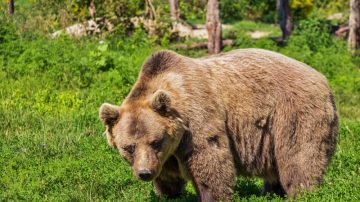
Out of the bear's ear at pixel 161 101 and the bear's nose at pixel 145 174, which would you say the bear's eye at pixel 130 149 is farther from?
the bear's ear at pixel 161 101

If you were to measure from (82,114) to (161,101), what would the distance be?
13.6 ft

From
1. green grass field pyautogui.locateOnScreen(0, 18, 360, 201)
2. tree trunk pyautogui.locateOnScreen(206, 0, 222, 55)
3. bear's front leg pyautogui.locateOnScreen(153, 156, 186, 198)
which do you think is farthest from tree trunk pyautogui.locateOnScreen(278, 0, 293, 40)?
bear's front leg pyautogui.locateOnScreen(153, 156, 186, 198)

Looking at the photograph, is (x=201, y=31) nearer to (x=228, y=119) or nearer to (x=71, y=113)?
(x=71, y=113)

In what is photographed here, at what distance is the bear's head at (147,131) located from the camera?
581cm

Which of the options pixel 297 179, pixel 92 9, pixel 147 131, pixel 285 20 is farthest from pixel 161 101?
pixel 285 20

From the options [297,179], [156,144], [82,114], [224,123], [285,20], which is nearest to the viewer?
[156,144]

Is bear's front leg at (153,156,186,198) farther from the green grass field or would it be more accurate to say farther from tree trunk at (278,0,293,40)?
tree trunk at (278,0,293,40)

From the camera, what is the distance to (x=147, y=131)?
5.86m

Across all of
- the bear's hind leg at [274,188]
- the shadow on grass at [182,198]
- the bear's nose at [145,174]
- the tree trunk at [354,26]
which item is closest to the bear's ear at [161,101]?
the bear's nose at [145,174]

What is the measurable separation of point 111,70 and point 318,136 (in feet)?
20.5

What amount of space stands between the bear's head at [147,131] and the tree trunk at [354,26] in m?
11.2

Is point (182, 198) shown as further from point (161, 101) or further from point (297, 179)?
point (161, 101)

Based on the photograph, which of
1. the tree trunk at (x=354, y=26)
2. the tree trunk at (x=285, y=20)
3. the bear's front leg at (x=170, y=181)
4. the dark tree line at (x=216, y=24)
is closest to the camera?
the bear's front leg at (x=170, y=181)

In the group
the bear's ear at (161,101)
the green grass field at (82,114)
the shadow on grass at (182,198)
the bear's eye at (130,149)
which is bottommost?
the green grass field at (82,114)
